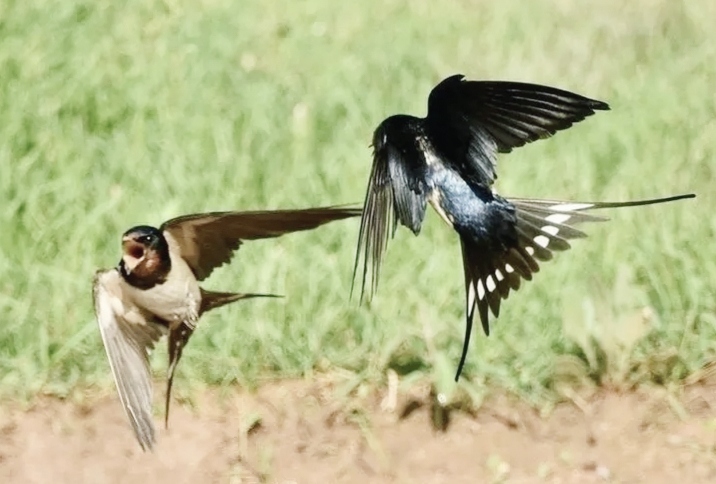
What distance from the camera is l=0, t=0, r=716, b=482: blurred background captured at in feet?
8.97

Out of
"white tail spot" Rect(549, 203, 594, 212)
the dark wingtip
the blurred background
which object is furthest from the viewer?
the blurred background

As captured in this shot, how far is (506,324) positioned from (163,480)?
812 mm

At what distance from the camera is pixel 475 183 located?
142 cm

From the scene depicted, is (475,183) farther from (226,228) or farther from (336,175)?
(336,175)

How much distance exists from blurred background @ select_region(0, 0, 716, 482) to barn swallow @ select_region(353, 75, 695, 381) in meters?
1.14

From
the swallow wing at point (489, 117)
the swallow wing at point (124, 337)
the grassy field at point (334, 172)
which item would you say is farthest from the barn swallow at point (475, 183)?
the grassy field at point (334, 172)

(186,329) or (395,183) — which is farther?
(186,329)

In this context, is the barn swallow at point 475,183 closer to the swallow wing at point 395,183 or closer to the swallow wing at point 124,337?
the swallow wing at point 395,183

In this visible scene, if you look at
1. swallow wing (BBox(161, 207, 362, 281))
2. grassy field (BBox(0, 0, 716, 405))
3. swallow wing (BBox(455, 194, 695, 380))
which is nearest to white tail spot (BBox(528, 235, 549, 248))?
swallow wing (BBox(455, 194, 695, 380))

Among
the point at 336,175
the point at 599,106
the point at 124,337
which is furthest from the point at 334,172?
the point at 599,106

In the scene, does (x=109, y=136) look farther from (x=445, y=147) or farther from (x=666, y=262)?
(x=445, y=147)

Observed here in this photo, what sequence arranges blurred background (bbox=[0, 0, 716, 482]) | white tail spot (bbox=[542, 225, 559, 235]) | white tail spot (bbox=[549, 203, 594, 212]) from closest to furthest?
white tail spot (bbox=[549, 203, 594, 212]) → white tail spot (bbox=[542, 225, 559, 235]) → blurred background (bbox=[0, 0, 716, 482])

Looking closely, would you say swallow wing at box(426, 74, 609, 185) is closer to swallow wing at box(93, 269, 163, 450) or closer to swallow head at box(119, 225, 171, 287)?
swallow head at box(119, 225, 171, 287)

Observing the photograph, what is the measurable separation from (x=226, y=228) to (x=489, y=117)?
31 cm
